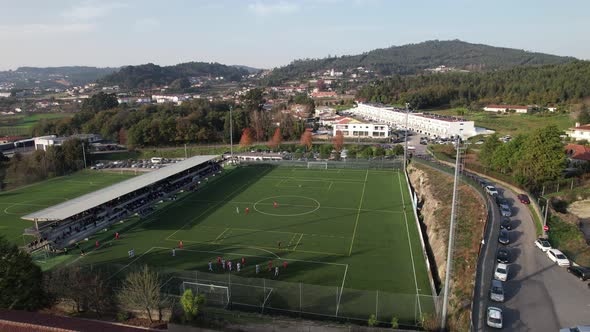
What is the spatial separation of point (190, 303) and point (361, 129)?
64.1 meters

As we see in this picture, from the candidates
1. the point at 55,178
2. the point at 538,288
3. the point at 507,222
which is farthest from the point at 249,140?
the point at 538,288

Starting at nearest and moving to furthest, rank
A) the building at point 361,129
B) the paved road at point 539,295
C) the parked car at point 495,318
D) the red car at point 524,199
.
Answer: the parked car at point 495,318
the paved road at point 539,295
the red car at point 524,199
the building at point 361,129

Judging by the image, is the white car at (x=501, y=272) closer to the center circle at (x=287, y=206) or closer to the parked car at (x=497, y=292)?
the parked car at (x=497, y=292)

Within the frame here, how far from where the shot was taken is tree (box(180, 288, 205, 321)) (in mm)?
17422

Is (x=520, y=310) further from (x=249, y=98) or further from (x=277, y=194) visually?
(x=249, y=98)

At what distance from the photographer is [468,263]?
21.1 m

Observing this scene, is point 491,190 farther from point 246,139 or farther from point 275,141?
point 246,139

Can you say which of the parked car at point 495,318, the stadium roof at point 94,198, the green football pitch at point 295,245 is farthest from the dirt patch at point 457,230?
the stadium roof at point 94,198

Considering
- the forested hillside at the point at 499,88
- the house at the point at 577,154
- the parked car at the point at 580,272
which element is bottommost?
the parked car at the point at 580,272

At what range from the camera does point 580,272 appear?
20328mm

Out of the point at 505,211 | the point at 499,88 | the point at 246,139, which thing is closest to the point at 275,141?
the point at 246,139

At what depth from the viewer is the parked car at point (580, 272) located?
20.0 meters

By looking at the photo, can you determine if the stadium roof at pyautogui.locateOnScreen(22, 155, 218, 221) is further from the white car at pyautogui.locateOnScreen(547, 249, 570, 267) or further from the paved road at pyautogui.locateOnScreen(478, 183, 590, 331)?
the white car at pyautogui.locateOnScreen(547, 249, 570, 267)

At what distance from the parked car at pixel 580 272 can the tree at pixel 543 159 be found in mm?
17282
